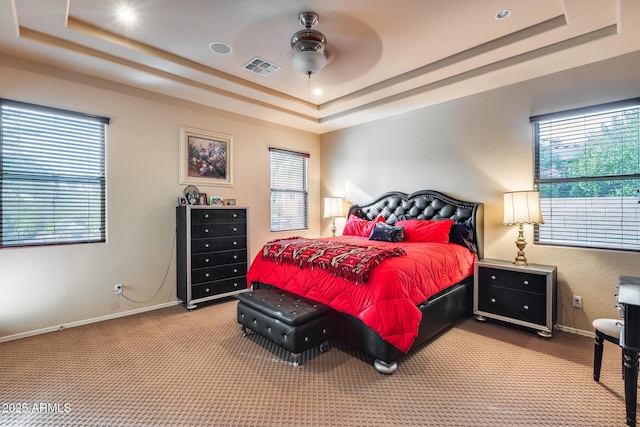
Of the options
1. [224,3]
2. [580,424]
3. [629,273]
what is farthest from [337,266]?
[629,273]

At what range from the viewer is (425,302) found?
2627 millimetres

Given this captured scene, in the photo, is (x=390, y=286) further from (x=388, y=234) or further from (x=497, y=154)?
(x=497, y=154)

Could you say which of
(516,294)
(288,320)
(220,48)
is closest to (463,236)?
(516,294)

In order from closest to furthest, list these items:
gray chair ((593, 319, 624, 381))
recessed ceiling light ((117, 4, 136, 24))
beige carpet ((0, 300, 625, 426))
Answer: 1. beige carpet ((0, 300, 625, 426))
2. gray chair ((593, 319, 624, 381))
3. recessed ceiling light ((117, 4, 136, 24))

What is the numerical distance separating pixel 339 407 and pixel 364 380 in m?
0.35

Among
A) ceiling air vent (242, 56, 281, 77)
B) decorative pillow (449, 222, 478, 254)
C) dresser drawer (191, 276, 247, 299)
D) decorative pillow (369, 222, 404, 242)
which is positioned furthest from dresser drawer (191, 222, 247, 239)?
decorative pillow (449, 222, 478, 254)

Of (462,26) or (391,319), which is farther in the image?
(462,26)

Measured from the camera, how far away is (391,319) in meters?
2.22

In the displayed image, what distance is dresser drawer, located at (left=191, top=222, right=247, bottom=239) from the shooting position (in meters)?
3.79

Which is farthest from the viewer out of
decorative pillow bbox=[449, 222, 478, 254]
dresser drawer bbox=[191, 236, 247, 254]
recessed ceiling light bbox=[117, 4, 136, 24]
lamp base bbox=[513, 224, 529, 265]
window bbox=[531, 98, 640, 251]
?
dresser drawer bbox=[191, 236, 247, 254]

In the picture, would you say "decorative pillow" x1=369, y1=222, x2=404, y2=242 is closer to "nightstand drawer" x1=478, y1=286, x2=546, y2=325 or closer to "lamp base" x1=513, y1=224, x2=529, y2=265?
"nightstand drawer" x1=478, y1=286, x2=546, y2=325

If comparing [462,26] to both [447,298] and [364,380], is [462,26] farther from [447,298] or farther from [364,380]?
[364,380]

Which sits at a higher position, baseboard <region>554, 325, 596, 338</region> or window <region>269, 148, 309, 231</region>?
window <region>269, 148, 309, 231</region>

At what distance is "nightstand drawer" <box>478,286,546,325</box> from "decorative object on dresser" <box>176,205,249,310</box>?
3101 millimetres
